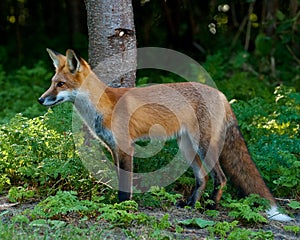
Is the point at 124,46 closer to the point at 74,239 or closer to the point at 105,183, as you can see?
the point at 105,183

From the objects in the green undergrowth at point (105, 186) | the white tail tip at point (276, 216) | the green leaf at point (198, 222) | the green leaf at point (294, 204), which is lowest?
the white tail tip at point (276, 216)

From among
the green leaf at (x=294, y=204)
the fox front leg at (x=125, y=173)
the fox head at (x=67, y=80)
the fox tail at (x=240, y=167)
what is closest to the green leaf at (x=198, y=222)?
the fox front leg at (x=125, y=173)

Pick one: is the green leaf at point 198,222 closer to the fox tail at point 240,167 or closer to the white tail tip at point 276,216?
the white tail tip at point 276,216

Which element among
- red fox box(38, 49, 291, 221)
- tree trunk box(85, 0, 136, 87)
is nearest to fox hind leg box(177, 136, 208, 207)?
red fox box(38, 49, 291, 221)

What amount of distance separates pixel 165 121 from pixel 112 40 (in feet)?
4.53

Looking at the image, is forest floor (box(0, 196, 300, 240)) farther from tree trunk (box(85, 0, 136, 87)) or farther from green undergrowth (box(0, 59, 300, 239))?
tree trunk (box(85, 0, 136, 87))

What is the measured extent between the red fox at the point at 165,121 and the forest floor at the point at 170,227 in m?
0.25

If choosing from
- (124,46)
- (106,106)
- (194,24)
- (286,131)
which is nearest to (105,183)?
(106,106)

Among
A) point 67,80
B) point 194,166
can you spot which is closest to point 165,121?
point 194,166

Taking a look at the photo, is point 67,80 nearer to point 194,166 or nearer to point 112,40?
point 112,40

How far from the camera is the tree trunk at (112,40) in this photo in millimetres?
7605

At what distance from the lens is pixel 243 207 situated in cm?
629

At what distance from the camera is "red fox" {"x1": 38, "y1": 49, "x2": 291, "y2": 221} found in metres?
6.62

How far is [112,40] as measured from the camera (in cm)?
766
